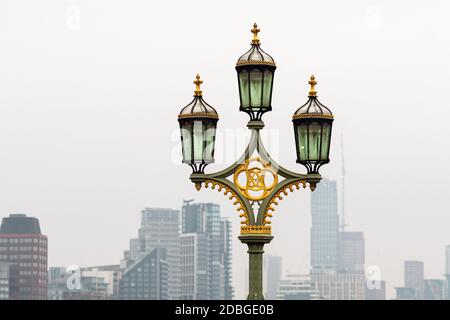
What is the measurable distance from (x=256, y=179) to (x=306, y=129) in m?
1.10

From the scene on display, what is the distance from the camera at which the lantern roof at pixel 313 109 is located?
66.5 feet

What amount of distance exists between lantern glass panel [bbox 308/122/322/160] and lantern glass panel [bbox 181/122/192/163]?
1.77 metres

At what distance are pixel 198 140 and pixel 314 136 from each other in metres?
1.73

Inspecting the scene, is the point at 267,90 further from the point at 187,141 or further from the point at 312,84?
the point at 187,141

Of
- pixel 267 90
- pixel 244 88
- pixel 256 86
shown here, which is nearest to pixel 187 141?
pixel 244 88

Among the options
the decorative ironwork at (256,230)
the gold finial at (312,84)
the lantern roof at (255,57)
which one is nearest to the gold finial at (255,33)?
the lantern roof at (255,57)

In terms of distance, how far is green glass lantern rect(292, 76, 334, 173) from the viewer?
20266 mm

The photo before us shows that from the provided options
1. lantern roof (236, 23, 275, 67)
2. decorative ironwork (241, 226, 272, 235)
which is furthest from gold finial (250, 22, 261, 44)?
decorative ironwork (241, 226, 272, 235)

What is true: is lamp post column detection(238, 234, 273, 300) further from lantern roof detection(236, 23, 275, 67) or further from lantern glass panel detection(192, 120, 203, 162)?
lantern roof detection(236, 23, 275, 67)

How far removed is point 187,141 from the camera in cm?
2023

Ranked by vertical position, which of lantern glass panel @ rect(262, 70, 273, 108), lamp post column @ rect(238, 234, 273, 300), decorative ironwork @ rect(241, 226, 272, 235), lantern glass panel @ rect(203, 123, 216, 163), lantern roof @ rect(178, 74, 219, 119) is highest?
lantern glass panel @ rect(262, 70, 273, 108)
